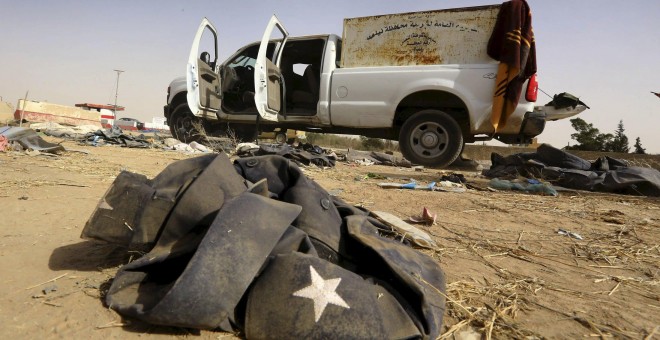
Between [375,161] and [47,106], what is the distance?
796 inches

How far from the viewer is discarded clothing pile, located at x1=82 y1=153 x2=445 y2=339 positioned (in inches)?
35.7

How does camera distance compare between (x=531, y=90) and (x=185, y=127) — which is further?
(x=185, y=127)

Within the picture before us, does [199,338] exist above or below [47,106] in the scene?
below

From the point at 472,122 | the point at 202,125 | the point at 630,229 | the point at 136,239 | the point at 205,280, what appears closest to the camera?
the point at 205,280

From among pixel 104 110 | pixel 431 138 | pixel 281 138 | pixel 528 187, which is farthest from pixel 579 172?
pixel 104 110

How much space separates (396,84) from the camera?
5348 millimetres

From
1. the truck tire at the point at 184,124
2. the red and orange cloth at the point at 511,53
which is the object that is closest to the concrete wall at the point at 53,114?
the truck tire at the point at 184,124

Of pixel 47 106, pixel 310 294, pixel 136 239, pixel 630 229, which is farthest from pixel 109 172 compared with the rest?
pixel 47 106

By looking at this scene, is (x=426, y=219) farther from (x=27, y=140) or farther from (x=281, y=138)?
(x=27, y=140)

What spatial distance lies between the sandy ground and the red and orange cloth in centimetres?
203

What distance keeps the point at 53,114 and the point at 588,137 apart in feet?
87.8

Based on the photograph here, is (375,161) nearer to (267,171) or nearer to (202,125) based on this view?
(202,125)

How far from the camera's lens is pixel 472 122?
511 centimetres

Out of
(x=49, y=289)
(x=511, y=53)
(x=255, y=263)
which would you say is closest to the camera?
(x=255, y=263)
